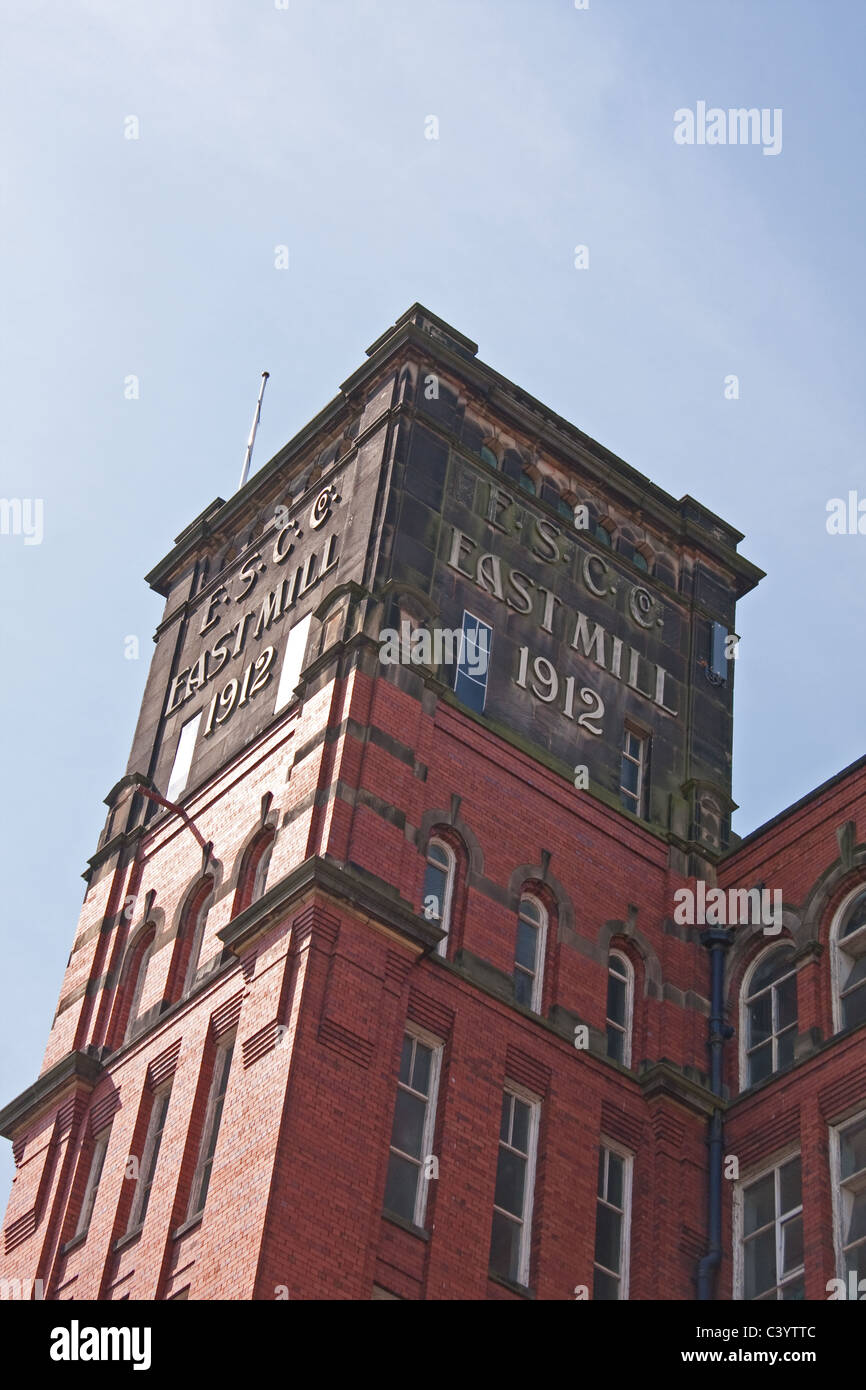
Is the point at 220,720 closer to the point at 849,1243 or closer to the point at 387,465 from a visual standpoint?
the point at 387,465

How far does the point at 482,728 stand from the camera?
131ft

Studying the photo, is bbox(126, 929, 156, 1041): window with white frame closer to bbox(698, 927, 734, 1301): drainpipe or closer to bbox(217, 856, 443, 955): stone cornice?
bbox(217, 856, 443, 955): stone cornice

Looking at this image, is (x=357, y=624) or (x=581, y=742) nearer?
(x=357, y=624)

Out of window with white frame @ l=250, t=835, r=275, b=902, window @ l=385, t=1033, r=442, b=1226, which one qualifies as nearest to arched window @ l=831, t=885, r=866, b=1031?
window @ l=385, t=1033, r=442, b=1226

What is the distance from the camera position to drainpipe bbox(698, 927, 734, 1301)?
35.6 metres

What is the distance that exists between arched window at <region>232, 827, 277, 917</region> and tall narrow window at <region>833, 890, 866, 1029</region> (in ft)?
30.6

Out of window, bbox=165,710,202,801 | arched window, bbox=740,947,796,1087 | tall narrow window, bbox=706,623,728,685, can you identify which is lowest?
arched window, bbox=740,947,796,1087

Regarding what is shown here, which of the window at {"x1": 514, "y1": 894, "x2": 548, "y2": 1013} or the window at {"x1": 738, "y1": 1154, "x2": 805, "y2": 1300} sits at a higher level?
the window at {"x1": 514, "y1": 894, "x2": 548, "y2": 1013}

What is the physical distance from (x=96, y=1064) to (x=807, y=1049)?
38.5 ft

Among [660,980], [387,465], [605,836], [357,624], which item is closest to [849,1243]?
[660,980]

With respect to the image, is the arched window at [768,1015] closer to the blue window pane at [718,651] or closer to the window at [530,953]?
the window at [530,953]

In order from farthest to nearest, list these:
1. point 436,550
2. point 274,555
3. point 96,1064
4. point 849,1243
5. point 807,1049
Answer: point 274,555 < point 436,550 < point 96,1064 < point 807,1049 < point 849,1243

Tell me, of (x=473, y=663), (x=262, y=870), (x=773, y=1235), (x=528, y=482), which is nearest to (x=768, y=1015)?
(x=773, y=1235)

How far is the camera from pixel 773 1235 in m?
35.6
